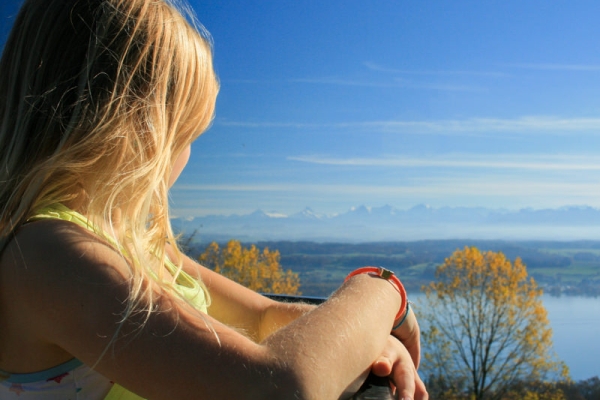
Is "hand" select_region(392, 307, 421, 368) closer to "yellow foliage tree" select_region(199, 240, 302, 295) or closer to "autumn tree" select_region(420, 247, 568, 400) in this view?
"yellow foliage tree" select_region(199, 240, 302, 295)

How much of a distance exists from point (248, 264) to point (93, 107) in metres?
9.99

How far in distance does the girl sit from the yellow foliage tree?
349 inches

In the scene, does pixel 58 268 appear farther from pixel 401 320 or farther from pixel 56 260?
pixel 401 320

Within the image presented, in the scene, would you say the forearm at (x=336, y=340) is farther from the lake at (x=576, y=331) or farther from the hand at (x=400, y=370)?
the lake at (x=576, y=331)

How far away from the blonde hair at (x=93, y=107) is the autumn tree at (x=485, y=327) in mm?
18817

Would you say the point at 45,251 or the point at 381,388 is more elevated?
the point at 45,251

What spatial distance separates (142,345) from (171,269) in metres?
0.61

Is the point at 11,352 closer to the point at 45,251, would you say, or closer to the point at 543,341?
the point at 45,251

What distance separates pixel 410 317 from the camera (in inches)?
A: 47.7

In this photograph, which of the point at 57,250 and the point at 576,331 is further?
the point at 576,331

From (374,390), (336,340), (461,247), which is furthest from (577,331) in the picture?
(336,340)

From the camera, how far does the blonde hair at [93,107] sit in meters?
0.85

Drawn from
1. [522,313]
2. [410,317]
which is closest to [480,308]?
[522,313]

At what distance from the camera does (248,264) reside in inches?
421
